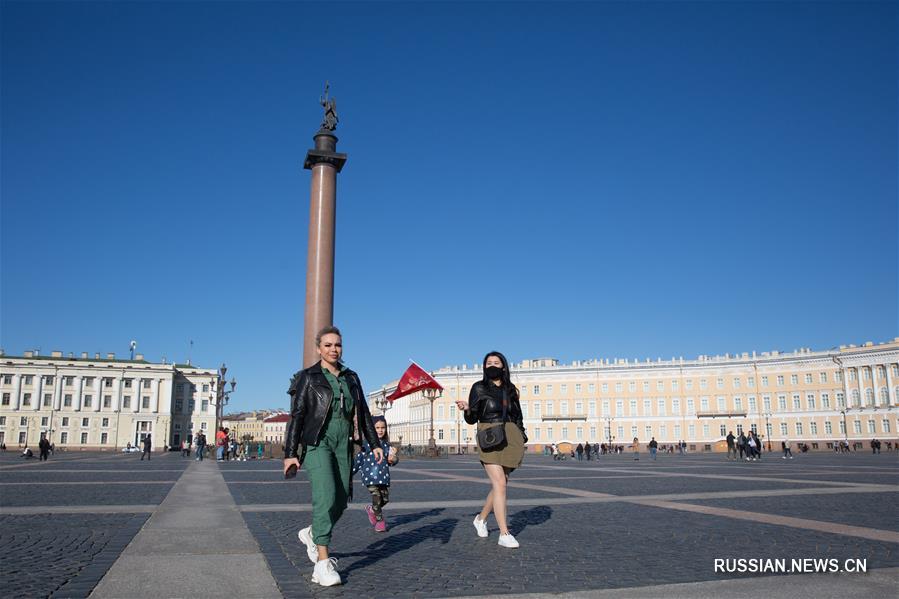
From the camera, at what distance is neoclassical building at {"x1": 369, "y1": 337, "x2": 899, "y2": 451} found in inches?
3541

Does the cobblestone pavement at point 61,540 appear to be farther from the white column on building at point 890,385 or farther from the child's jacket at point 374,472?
the white column on building at point 890,385

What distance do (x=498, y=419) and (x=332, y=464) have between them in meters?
2.12

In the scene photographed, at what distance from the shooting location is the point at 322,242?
24.5 metres

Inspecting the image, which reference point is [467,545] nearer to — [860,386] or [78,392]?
[860,386]

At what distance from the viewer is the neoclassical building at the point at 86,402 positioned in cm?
10450

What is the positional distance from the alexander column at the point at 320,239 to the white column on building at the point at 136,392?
97.7m

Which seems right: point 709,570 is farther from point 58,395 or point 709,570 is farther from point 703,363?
point 58,395

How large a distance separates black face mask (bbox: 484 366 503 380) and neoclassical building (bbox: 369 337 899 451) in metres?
80.6

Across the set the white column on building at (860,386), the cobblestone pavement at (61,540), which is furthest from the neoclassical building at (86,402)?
the cobblestone pavement at (61,540)

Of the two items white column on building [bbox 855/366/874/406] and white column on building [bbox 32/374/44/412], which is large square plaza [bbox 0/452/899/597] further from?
white column on building [bbox 32/374/44/412]

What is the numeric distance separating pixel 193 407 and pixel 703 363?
268 ft

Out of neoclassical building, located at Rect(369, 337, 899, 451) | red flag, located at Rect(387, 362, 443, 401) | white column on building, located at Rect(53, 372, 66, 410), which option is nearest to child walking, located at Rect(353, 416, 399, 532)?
red flag, located at Rect(387, 362, 443, 401)

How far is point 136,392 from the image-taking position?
11206cm

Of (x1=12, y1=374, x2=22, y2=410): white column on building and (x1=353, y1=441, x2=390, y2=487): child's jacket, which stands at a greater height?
(x1=12, y1=374, x2=22, y2=410): white column on building
